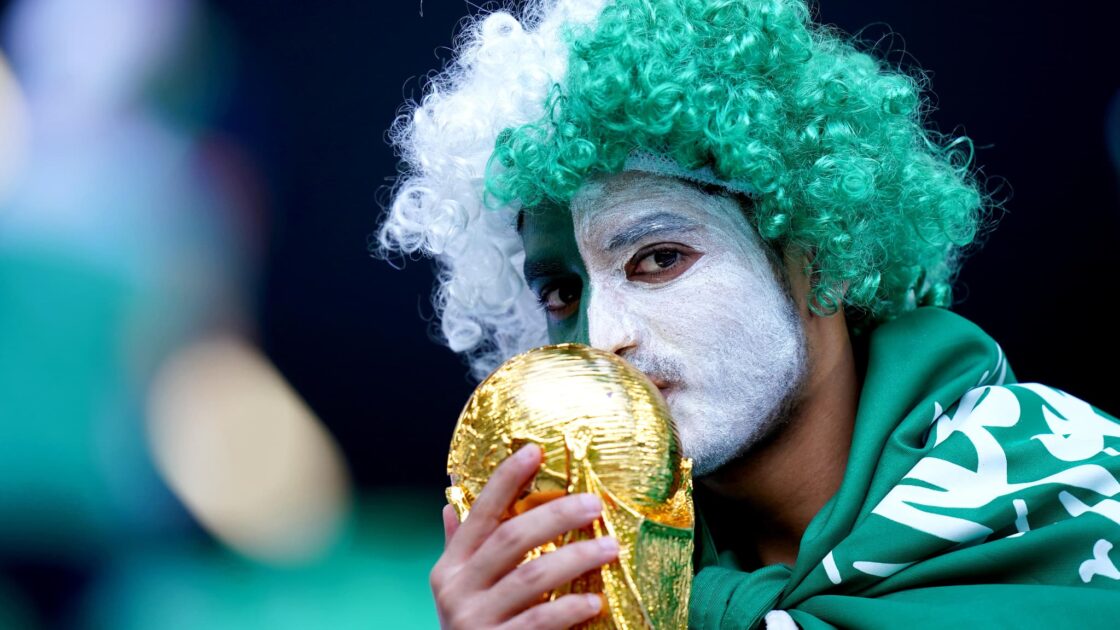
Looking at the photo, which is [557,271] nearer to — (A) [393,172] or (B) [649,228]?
(B) [649,228]

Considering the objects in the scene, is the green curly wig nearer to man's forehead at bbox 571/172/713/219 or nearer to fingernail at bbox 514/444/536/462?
man's forehead at bbox 571/172/713/219

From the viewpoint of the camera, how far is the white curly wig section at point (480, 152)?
5.75 ft

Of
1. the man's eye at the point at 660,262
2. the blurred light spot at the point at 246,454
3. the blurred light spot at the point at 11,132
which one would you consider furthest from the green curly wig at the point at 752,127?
the blurred light spot at the point at 11,132

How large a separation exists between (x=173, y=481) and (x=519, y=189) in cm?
136

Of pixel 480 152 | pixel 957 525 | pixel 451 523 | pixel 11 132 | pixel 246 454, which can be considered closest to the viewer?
pixel 451 523

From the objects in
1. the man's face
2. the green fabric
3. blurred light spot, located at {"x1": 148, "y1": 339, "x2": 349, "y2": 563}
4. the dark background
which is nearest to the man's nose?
the man's face

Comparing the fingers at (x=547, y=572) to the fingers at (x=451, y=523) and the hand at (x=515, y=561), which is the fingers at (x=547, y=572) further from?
the fingers at (x=451, y=523)

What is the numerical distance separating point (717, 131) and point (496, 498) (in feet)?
2.38

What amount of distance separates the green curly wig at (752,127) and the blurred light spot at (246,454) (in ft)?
3.87

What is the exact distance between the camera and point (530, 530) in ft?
3.66

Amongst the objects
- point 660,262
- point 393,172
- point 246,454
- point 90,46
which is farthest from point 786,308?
point 90,46

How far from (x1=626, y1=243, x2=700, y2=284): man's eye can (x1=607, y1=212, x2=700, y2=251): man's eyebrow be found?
2 centimetres

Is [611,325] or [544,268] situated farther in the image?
[544,268]

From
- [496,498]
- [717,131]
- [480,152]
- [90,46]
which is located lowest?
[496,498]
